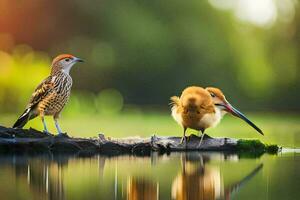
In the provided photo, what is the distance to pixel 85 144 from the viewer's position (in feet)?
12.5

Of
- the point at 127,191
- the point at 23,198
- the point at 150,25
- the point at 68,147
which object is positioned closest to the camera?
the point at 23,198

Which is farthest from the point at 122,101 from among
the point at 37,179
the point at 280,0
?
the point at 37,179

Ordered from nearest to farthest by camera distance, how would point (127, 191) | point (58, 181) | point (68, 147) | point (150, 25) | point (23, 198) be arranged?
point (23, 198) → point (127, 191) → point (58, 181) → point (68, 147) → point (150, 25)

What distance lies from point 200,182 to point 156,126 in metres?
2.92

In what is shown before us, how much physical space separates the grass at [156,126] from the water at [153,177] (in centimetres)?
97

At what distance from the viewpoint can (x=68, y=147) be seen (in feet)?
12.5

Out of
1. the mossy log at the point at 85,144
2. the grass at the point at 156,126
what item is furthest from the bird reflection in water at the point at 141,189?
the grass at the point at 156,126

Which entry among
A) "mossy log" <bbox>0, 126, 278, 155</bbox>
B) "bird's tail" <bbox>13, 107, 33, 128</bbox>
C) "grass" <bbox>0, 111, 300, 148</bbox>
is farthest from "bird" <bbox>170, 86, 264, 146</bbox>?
"grass" <bbox>0, 111, 300, 148</bbox>

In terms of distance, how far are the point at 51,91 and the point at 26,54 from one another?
4.50 meters

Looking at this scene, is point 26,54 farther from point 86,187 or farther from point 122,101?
point 86,187

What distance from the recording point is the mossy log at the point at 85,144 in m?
3.80

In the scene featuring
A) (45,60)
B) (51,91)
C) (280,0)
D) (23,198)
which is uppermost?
(280,0)

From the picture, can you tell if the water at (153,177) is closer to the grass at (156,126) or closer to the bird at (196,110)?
the bird at (196,110)

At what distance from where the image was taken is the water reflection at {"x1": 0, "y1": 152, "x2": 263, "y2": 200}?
2.89 m
